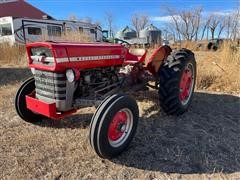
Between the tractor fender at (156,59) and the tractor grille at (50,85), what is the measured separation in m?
1.70

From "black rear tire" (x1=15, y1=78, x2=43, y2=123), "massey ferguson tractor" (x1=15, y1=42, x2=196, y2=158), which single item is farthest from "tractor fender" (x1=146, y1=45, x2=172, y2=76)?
"black rear tire" (x1=15, y1=78, x2=43, y2=123)

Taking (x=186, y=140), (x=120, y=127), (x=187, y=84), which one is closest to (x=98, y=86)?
(x=120, y=127)

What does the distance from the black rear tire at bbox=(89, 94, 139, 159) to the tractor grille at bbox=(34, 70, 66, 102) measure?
1.89 feet

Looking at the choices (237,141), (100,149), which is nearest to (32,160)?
(100,149)

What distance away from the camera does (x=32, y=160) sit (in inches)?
123

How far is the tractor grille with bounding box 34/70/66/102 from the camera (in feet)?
10.7

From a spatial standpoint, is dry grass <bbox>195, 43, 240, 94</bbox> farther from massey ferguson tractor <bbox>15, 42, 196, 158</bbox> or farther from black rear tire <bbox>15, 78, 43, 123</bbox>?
black rear tire <bbox>15, 78, 43, 123</bbox>

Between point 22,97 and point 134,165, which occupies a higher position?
point 22,97

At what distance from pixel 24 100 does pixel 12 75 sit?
512cm

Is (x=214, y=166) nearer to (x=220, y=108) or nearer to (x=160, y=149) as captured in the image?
(x=160, y=149)

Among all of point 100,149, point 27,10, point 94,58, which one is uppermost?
point 27,10

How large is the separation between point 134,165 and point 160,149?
472 millimetres

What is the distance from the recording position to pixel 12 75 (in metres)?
8.69

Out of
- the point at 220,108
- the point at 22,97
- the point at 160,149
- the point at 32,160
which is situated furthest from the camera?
the point at 220,108
